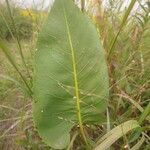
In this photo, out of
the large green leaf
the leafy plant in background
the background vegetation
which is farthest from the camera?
the leafy plant in background

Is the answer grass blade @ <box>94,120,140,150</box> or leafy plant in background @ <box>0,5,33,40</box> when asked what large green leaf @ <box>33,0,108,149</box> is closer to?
grass blade @ <box>94,120,140,150</box>

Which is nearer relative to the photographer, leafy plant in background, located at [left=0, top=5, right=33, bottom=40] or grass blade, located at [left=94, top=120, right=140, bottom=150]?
grass blade, located at [left=94, top=120, right=140, bottom=150]

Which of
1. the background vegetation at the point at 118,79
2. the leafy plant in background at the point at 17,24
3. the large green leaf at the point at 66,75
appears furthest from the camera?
the leafy plant in background at the point at 17,24

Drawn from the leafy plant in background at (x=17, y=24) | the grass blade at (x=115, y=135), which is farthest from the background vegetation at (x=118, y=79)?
the leafy plant in background at (x=17, y=24)

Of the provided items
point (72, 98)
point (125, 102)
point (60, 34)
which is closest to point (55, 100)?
point (72, 98)

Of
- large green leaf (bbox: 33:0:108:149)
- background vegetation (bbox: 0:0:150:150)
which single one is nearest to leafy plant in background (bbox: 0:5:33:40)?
background vegetation (bbox: 0:0:150:150)

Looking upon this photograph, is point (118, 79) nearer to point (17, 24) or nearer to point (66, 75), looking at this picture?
point (66, 75)

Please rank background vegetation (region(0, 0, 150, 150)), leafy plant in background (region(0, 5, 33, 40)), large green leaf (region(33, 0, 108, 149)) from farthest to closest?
leafy plant in background (region(0, 5, 33, 40))
background vegetation (region(0, 0, 150, 150))
large green leaf (region(33, 0, 108, 149))

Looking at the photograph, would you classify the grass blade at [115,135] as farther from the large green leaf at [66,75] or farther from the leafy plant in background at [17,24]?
the leafy plant in background at [17,24]

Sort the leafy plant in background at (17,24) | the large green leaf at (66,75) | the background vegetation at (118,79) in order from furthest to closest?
the leafy plant in background at (17,24) → the background vegetation at (118,79) → the large green leaf at (66,75)
